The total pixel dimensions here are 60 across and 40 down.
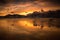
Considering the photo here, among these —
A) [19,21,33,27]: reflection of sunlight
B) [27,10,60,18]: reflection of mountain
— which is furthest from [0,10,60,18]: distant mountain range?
[19,21,33,27]: reflection of sunlight

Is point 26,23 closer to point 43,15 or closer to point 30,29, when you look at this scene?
point 30,29

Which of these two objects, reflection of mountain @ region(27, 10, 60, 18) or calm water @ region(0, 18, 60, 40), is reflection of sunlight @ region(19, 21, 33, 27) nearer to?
calm water @ region(0, 18, 60, 40)

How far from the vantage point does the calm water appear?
1811 mm

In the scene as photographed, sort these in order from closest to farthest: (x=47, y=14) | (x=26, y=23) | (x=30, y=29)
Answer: (x=30, y=29) → (x=26, y=23) → (x=47, y=14)

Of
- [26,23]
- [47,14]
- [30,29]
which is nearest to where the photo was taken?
[30,29]

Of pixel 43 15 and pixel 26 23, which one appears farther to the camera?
pixel 43 15

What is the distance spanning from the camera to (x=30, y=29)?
79.8 inches

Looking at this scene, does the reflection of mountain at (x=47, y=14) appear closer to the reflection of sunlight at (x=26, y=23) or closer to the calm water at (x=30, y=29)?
the calm water at (x=30, y=29)

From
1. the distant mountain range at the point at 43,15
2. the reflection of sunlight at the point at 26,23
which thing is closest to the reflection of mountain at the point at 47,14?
the distant mountain range at the point at 43,15

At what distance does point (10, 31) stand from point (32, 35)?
1.02 ft

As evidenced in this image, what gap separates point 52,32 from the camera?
6.27 feet

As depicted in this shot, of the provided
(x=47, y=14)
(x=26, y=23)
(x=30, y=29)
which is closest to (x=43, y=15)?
(x=47, y=14)

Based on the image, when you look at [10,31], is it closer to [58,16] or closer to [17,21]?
[17,21]

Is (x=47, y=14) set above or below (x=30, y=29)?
above
